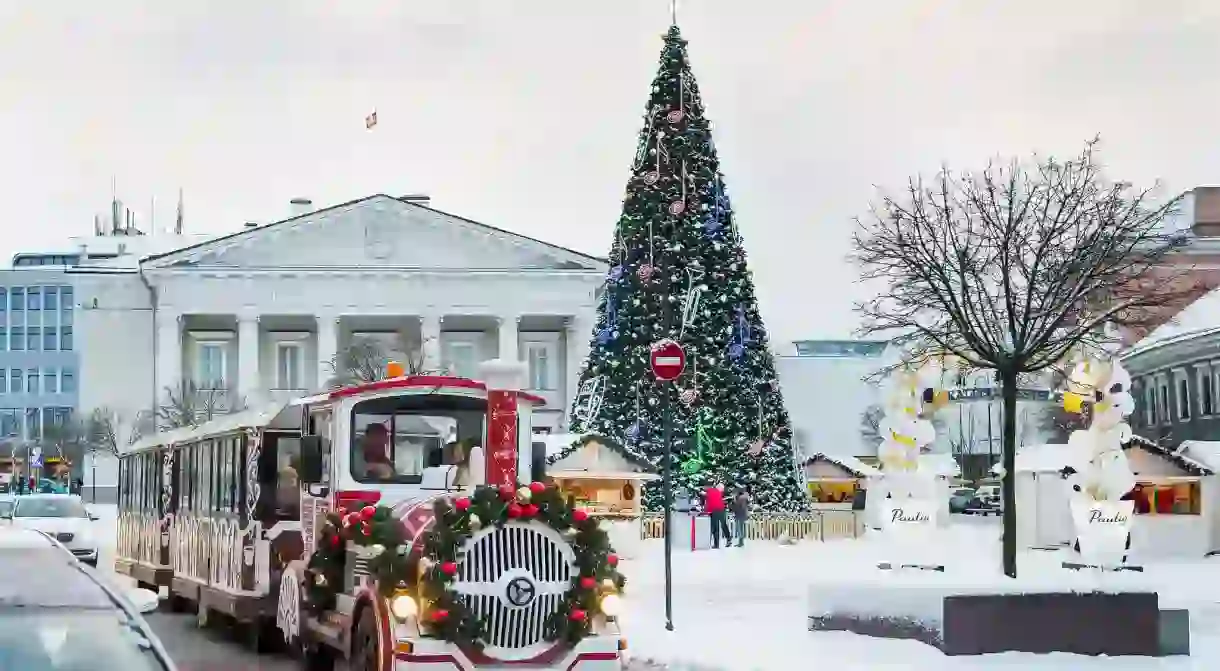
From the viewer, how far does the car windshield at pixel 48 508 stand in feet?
117

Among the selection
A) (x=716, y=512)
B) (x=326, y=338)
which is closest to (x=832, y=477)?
(x=326, y=338)

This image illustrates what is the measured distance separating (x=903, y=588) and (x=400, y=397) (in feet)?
21.6

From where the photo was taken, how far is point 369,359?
247 feet

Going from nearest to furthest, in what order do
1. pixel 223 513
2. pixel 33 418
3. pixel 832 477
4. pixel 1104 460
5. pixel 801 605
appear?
pixel 223 513
pixel 801 605
pixel 1104 460
pixel 832 477
pixel 33 418

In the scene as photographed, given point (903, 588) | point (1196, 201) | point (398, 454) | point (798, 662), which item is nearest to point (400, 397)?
point (398, 454)

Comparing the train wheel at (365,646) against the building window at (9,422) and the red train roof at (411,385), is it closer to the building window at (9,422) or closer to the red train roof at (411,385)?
the red train roof at (411,385)

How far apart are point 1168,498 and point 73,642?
39.6 m

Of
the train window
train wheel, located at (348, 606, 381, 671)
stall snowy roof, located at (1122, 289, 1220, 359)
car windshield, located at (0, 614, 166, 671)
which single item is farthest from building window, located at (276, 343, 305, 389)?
car windshield, located at (0, 614, 166, 671)

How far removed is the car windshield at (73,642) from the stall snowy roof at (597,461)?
37.5 metres

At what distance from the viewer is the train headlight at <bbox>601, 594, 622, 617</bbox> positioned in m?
13.1

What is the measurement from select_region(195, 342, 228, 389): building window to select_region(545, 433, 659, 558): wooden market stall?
43708mm

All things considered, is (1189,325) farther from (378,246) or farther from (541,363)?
(378,246)

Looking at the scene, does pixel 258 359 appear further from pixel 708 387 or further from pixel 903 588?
pixel 903 588

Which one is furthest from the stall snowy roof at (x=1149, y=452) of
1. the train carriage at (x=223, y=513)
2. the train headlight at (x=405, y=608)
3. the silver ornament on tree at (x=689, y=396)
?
the train headlight at (x=405, y=608)
